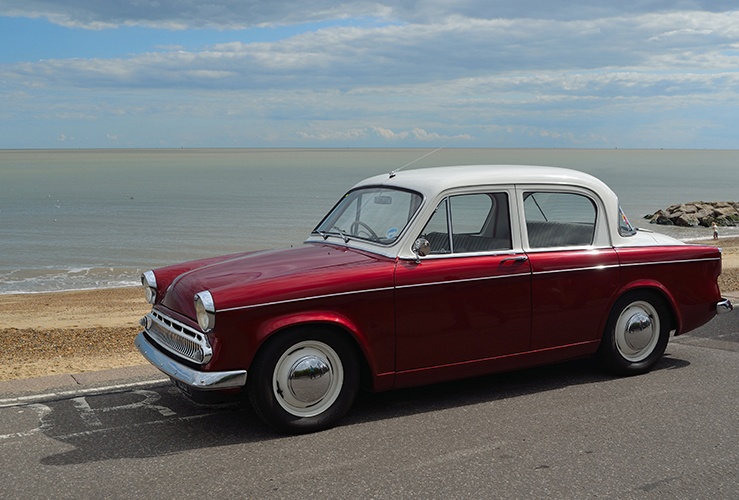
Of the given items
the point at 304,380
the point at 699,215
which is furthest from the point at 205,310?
the point at 699,215

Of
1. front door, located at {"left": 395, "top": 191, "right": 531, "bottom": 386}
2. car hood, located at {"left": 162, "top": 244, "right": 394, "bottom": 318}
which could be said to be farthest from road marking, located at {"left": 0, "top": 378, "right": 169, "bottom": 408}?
front door, located at {"left": 395, "top": 191, "right": 531, "bottom": 386}

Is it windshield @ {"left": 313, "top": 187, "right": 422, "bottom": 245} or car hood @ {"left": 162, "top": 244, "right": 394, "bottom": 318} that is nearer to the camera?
car hood @ {"left": 162, "top": 244, "right": 394, "bottom": 318}

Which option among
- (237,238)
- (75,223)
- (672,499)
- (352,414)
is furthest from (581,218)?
(75,223)

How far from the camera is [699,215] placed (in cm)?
4134

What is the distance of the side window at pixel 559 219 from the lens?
20.9 ft

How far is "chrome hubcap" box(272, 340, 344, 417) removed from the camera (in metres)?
5.29

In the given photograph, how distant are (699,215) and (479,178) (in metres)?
38.2

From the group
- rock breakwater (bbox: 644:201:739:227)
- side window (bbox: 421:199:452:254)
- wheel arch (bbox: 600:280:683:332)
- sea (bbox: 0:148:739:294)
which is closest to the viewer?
side window (bbox: 421:199:452:254)

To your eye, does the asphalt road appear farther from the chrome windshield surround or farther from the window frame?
the window frame

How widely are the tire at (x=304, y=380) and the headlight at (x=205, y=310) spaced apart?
0.36 meters

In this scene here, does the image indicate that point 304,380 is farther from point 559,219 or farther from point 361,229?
point 559,219

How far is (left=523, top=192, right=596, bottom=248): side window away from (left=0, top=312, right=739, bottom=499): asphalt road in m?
1.09

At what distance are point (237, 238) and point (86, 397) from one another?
2689cm

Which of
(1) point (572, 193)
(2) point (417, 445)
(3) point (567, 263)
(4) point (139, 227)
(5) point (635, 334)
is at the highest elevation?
(1) point (572, 193)
